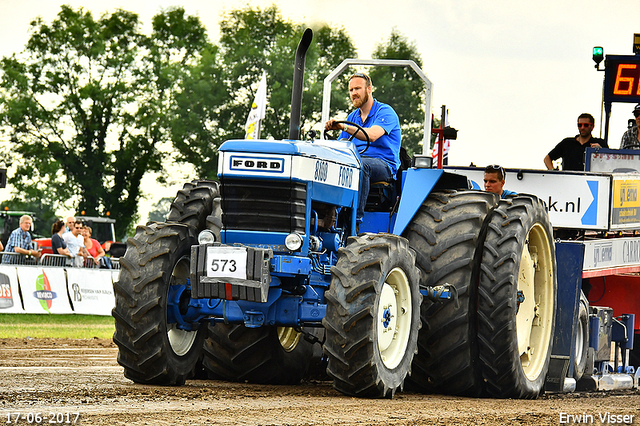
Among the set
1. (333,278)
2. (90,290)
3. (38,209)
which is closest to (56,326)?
(90,290)

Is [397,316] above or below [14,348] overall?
above

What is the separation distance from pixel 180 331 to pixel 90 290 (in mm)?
11805

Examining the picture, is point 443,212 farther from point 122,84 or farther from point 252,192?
point 122,84

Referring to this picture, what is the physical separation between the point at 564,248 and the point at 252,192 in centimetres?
344

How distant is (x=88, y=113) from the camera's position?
164ft

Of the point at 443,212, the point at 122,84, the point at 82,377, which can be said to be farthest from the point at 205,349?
the point at 122,84

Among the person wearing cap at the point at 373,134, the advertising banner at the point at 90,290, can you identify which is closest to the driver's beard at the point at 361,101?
the person wearing cap at the point at 373,134

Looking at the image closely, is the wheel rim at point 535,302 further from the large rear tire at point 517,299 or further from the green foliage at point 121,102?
the green foliage at point 121,102

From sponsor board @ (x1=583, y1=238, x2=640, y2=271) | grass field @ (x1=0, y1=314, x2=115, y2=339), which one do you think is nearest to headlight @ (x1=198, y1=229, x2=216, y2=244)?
sponsor board @ (x1=583, y1=238, x2=640, y2=271)

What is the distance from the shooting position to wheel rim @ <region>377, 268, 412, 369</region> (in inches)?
267

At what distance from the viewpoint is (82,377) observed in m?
8.01

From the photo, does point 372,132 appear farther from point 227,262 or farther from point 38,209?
point 38,209

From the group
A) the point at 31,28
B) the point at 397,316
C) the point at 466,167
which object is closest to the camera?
the point at 397,316

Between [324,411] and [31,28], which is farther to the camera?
[31,28]
